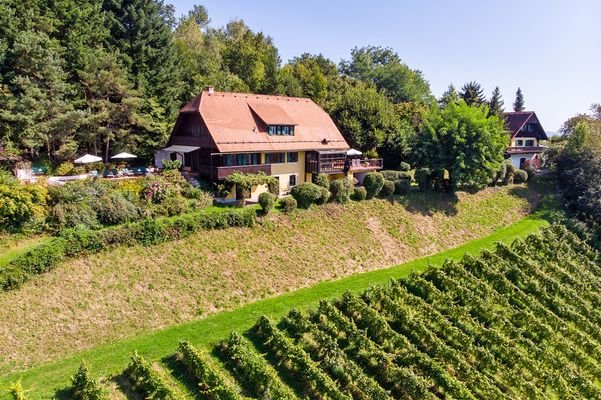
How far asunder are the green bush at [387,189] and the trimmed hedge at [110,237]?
13481 millimetres

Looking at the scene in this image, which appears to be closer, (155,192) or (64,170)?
(155,192)

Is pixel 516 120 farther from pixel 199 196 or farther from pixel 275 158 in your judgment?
pixel 199 196

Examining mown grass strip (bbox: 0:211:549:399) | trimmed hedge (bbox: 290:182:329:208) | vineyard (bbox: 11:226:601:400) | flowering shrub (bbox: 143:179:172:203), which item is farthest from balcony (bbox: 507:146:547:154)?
flowering shrub (bbox: 143:179:172:203)

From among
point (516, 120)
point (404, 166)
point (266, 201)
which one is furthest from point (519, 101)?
point (266, 201)

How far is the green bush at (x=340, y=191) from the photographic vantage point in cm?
3625

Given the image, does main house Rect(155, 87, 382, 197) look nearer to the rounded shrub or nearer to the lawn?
the rounded shrub

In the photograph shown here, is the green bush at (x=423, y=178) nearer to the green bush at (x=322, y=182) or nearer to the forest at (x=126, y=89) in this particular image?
the forest at (x=126, y=89)

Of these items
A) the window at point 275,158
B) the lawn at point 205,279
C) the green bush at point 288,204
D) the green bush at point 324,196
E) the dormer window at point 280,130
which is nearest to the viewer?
the lawn at point 205,279

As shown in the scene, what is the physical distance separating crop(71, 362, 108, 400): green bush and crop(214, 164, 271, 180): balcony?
Result: 1958cm

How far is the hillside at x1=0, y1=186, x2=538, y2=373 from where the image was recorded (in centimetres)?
2086

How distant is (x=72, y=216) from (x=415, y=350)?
20.6 metres

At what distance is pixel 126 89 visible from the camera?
4138cm

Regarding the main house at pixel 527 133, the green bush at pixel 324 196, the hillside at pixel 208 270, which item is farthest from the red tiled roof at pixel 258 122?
the main house at pixel 527 133

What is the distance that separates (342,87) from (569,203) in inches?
1332
